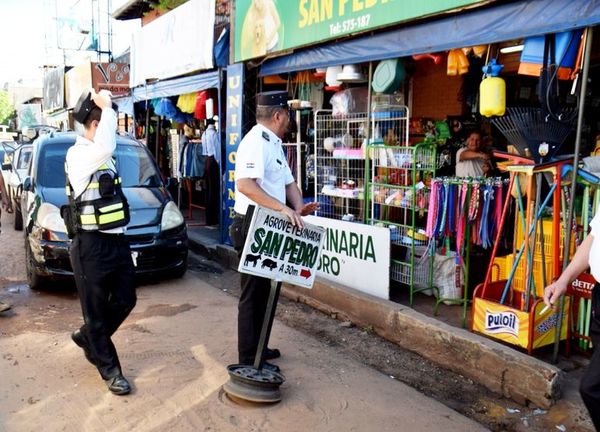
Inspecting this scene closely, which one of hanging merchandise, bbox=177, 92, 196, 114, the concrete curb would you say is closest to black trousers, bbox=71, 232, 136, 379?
the concrete curb

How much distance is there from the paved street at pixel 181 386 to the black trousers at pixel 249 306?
0.35 meters

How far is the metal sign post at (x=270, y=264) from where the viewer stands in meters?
3.52

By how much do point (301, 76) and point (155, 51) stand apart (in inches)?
169

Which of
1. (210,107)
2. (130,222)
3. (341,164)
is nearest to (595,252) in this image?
(341,164)

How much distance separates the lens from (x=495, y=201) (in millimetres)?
5035

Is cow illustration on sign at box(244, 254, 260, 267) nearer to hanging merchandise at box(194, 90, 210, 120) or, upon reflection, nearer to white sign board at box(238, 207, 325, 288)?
white sign board at box(238, 207, 325, 288)

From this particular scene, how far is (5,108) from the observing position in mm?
61094

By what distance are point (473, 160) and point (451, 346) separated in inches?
104

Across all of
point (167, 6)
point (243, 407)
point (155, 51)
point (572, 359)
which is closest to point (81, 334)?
point (243, 407)

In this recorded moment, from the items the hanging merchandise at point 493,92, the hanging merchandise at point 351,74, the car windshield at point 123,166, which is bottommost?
the car windshield at point 123,166

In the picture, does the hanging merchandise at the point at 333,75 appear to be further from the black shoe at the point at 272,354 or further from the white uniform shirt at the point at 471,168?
the black shoe at the point at 272,354

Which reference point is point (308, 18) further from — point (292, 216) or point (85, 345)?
point (85, 345)

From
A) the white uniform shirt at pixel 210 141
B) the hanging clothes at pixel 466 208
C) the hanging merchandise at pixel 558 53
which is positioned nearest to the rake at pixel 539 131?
the hanging merchandise at pixel 558 53

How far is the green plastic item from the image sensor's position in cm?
557
